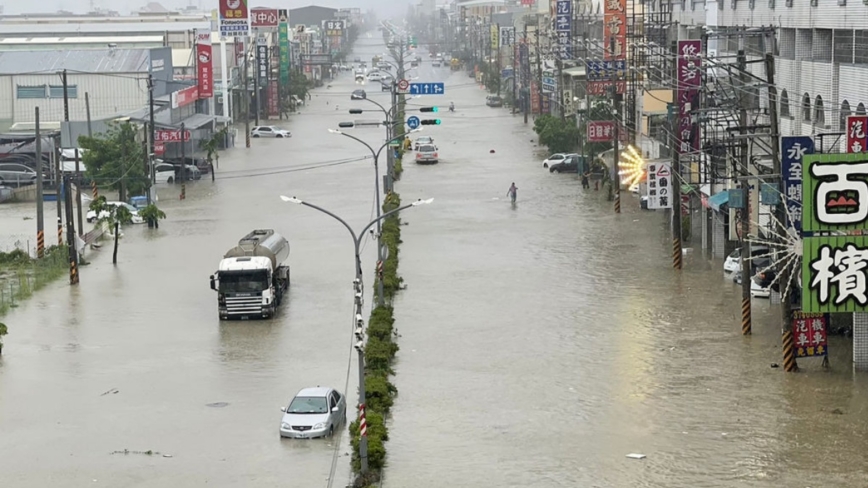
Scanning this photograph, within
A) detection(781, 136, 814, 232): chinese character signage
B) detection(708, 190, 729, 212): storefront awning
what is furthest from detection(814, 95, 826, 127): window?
detection(708, 190, 729, 212): storefront awning

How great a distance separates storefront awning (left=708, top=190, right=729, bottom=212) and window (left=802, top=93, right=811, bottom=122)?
557 cm

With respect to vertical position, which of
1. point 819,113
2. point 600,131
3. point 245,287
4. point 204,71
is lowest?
point 245,287

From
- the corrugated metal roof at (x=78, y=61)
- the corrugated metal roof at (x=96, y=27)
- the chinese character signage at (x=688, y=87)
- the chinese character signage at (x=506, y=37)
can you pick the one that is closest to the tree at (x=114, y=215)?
the chinese character signage at (x=688, y=87)

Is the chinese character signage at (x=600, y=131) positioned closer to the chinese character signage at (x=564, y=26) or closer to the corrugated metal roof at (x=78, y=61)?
the chinese character signage at (x=564, y=26)

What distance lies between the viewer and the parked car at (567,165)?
6825cm

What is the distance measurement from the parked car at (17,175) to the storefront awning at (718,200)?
31.3 metres

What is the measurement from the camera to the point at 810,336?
97.1ft

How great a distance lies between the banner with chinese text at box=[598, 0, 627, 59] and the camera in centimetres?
6444

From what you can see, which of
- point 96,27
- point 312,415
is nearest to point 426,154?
point 312,415

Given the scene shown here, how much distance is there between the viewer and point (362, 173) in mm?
69188

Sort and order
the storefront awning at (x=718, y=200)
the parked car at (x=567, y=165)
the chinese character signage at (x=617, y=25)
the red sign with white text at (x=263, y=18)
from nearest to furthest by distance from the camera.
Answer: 1. the storefront awning at (x=718, y=200)
2. the chinese character signage at (x=617, y=25)
3. the parked car at (x=567, y=165)
4. the red sign with white text at (x=263, y=18)

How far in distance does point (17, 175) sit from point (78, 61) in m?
21.1

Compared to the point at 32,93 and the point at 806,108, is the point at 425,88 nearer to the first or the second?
the point at 32,93

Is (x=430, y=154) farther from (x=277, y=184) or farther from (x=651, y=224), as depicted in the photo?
(x=651, y=224)
